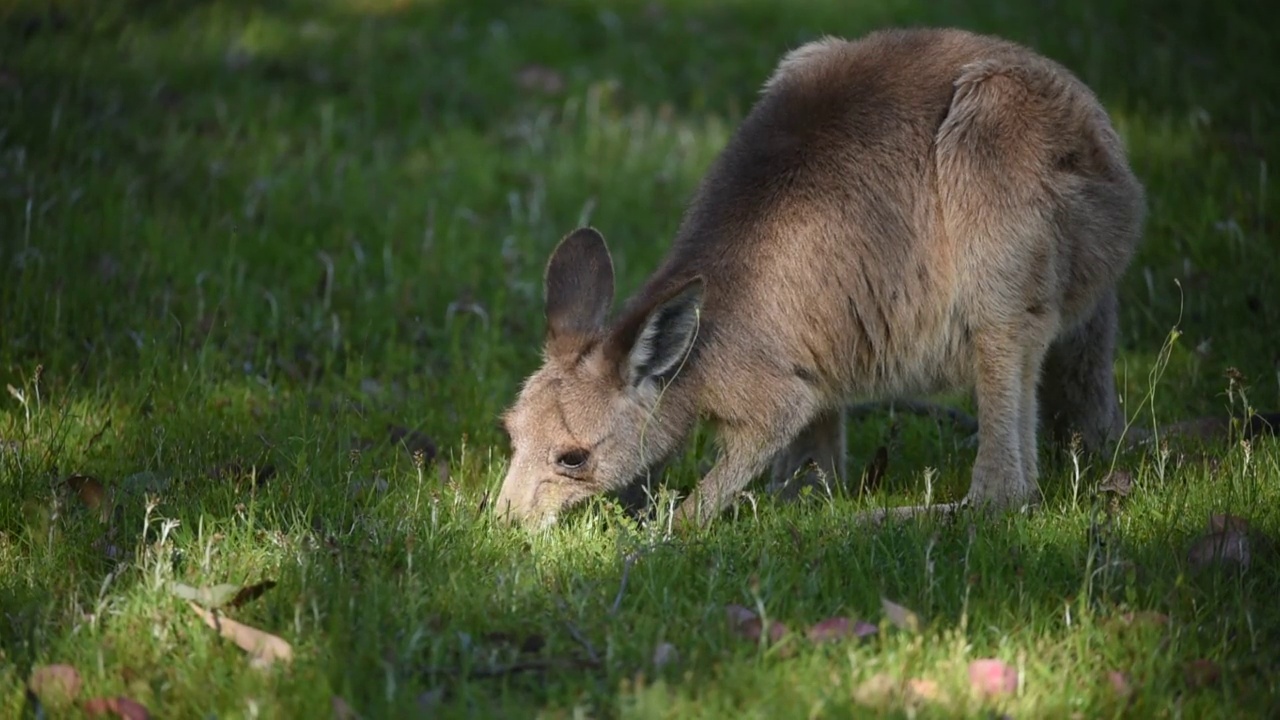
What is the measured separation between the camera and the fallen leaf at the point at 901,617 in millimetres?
3400

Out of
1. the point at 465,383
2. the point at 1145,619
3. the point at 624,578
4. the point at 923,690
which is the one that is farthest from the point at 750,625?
the point at 465,383

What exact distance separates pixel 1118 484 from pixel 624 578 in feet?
5.89

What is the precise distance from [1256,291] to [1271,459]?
1.90 meters

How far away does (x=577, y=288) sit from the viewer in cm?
469

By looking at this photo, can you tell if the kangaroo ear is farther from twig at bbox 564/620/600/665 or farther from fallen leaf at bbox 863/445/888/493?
twig at bbox 564/620/600/665

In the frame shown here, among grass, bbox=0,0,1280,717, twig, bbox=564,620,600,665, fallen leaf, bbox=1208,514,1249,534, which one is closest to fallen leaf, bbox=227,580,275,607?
grass, bbox=0,0,1280,717

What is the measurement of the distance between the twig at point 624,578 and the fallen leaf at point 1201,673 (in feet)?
4.42

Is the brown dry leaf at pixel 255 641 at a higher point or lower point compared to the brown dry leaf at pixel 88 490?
higher

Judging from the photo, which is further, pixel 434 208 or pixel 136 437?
pixel 434 208

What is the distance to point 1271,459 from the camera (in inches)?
176

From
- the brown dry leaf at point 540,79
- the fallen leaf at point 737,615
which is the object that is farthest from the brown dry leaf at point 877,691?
the brown dry leaf at point 540,79

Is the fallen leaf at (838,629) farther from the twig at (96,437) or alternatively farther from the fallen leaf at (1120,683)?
the twig at (96,437)

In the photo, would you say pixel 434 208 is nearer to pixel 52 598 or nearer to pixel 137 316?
pixel 137 316

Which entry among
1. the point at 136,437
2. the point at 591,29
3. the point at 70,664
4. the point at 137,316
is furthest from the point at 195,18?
the point at 70,664
